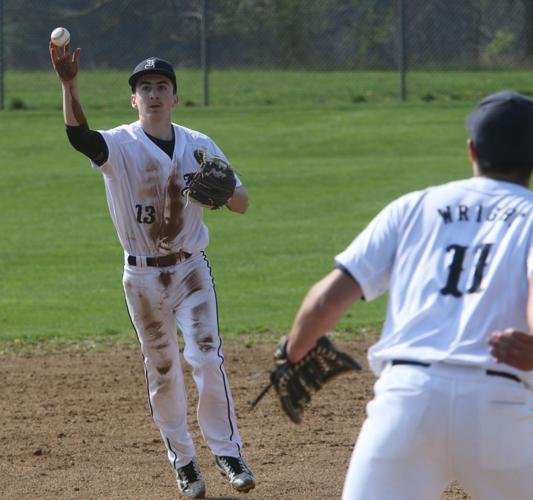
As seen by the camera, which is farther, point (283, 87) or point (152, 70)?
point (283, 87)

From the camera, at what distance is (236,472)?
6.04 m

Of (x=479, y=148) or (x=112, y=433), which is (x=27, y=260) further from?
(x=479, y=148)

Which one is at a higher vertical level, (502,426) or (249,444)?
(502,426)

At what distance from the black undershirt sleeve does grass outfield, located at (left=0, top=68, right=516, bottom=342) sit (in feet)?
14.5

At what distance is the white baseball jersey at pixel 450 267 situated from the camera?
341cm

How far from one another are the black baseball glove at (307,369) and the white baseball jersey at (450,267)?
222 millimetres

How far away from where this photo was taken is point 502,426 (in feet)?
11.0

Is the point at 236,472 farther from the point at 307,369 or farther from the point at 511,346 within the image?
the point at 511,346

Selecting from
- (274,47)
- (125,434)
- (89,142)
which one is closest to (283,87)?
(274,47)

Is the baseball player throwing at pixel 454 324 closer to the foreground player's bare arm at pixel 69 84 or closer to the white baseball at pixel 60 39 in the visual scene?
the foreground player's bare arm at pixel 69 84

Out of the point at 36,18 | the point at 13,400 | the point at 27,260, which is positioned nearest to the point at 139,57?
the point at 36,18

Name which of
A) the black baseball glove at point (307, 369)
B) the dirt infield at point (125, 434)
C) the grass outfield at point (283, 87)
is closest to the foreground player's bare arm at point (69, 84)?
the dirt infield at point (125, 434)

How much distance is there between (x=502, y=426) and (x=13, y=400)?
5.30 meters

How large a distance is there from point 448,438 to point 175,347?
9.89ft
